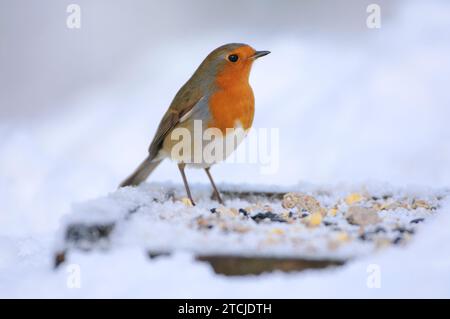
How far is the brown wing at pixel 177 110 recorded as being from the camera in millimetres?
3506

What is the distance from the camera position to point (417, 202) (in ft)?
10.7

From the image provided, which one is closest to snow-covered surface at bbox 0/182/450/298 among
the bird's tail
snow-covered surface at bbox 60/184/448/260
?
snow-covered surface at bbox 60/184/448/260

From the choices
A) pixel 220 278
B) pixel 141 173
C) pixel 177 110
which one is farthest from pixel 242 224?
pixel 141 173

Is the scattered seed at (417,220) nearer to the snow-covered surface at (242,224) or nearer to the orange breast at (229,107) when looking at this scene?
the snow-covered surface at (242,224)

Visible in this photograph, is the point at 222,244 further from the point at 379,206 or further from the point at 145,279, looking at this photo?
the point at 379,206

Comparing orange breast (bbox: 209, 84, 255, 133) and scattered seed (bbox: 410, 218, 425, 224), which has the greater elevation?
orange breast (bbox: 209, 84, 255, 133)

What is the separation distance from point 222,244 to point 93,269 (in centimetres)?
44

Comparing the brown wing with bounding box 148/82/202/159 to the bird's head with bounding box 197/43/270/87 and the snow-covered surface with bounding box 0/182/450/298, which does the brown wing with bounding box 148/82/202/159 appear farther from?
the snow-covered surface with bounding box 0/182/450/298

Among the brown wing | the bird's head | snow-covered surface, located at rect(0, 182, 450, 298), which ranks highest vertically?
the bird's head

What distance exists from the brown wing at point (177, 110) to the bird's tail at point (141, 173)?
0.13 metres

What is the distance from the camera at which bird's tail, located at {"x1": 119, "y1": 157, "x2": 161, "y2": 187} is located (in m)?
Result: 3.80

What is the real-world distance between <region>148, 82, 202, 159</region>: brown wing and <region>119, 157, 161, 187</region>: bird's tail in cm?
13

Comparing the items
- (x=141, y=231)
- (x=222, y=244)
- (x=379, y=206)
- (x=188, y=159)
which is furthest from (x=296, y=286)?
(x=188, y=159)

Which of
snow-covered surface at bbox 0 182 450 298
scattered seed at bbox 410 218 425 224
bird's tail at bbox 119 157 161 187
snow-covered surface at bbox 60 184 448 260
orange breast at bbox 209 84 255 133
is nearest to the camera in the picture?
snow-covered surface at bbox 0 182 450 298
